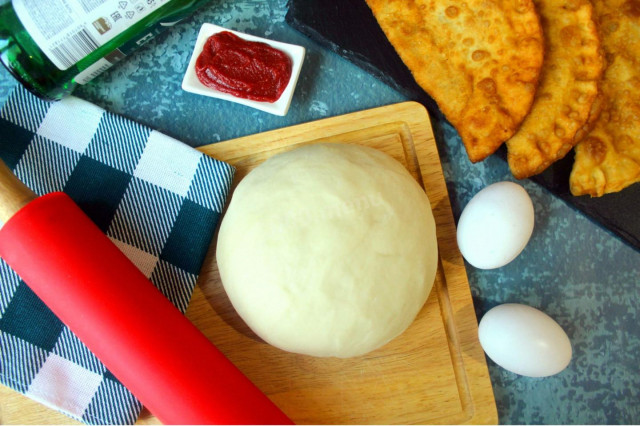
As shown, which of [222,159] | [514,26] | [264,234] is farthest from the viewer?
[222,159]

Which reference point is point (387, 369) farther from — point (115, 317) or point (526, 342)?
point (115, 317)

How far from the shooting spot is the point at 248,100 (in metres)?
1.37

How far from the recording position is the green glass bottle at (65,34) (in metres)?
1.21

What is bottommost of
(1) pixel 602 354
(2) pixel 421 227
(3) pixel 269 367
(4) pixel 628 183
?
(1) pixel 602 354

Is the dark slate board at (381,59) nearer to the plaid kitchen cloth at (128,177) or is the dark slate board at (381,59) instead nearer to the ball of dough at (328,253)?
the ball of dough at (328,253)

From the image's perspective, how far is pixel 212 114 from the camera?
1.48m

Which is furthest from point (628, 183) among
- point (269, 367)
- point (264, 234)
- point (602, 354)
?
point (269, 367)

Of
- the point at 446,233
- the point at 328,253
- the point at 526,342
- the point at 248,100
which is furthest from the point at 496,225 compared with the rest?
the point at 248,100

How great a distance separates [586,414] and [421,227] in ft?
2.56

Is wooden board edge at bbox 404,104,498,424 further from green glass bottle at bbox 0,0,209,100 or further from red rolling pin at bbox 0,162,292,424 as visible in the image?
green glass bottle at bbox 0,0,209,100

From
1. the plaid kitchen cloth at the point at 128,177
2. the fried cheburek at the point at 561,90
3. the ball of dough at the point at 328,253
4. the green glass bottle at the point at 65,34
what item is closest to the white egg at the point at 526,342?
the ball of dough at the point at 328,253

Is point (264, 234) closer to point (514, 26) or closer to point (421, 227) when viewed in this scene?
point (421, 227)

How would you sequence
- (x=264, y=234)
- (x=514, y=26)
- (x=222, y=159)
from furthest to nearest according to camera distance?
(x=222, y=159), (x=514, y=26), (x=264, y=234)

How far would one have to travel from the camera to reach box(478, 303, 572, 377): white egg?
1.26 m
